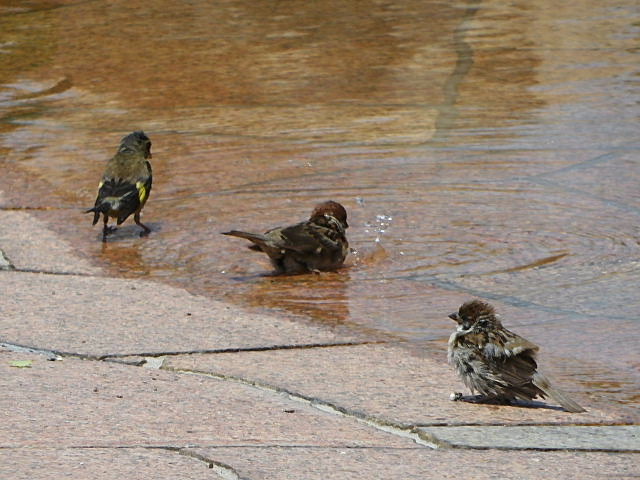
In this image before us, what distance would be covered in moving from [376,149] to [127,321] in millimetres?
4806

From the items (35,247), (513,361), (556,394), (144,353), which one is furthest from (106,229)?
(556,394)

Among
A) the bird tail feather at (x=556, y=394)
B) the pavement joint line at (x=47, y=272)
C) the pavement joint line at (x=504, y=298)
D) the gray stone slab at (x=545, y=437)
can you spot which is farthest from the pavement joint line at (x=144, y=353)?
the pavement joint line at (x=47, y=272)

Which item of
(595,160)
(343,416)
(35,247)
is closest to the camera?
(343,416)

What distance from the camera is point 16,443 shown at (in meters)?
5.18

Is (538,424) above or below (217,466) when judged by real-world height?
below

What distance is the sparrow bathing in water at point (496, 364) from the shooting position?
5906 millimetres

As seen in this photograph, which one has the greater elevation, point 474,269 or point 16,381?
point 16,381

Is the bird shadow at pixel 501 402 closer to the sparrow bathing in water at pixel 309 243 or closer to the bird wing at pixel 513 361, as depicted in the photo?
the bird wing at pixel 513 361

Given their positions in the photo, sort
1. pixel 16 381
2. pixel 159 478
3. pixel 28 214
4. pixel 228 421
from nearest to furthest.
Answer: pixel 159 478
pixel 228 421
pixel 16 381
pixel 28 214

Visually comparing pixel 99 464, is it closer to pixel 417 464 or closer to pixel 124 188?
pixel 417 464

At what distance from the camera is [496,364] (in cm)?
606

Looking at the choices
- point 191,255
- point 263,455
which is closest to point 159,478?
point 263,455

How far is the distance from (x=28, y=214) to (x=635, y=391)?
5.30 meters

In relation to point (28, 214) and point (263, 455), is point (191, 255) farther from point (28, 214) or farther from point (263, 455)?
point (263, 455)
